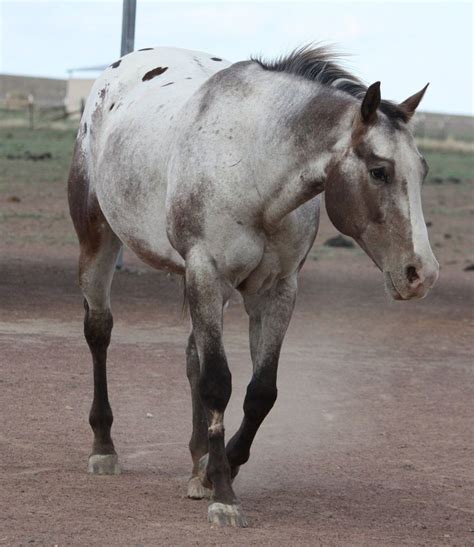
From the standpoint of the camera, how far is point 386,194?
493cm

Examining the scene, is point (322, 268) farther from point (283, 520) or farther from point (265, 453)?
point (283, 520)

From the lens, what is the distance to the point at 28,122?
144 feet

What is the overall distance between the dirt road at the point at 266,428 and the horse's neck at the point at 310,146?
1.47m

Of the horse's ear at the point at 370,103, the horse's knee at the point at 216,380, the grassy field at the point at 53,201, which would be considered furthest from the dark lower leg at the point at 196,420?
the grassy field at the point at 53,201

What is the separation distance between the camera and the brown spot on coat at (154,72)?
6.65 metres

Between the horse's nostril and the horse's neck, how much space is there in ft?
2.03

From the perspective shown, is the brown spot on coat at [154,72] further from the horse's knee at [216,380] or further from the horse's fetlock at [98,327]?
the horse's knee at [216,380]

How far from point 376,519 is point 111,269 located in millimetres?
2138

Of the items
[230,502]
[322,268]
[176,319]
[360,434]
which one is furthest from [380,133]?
[322,268]

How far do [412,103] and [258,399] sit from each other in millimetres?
1608

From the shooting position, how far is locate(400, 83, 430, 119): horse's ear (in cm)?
507

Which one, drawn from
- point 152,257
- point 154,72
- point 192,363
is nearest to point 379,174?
point 152,257

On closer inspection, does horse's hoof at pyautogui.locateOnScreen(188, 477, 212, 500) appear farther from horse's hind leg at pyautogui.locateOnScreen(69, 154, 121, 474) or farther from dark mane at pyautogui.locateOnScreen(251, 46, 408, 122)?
dark mane at pyautogui.locateOnScreen(251, 46, 408, 122)

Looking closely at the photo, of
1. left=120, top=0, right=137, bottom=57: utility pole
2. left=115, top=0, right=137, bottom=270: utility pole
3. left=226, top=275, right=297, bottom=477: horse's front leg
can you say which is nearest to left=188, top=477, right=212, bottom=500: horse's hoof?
left=226, top=275, right=297, bottom=477: horse's front leg
